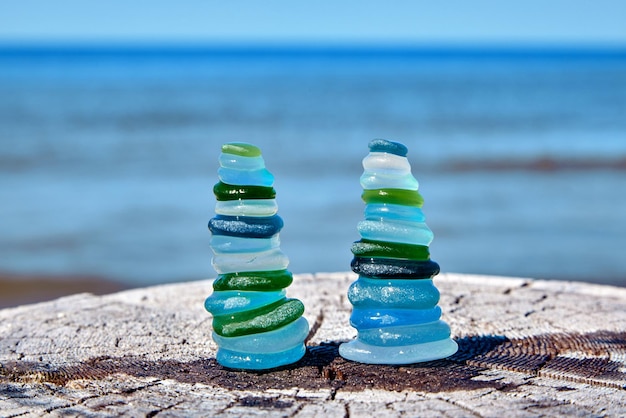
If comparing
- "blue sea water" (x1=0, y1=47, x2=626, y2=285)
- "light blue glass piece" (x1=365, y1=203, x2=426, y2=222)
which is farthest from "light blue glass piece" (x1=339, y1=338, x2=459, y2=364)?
"blue sea water" (x1=0, y1=47, x2=626, y2=285)

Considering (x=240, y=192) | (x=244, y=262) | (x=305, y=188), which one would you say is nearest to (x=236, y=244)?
(x=244, y=262)

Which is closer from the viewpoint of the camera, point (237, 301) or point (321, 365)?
point (237, 301)

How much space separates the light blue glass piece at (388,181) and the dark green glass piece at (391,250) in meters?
0.20

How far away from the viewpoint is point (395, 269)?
3.07 meters

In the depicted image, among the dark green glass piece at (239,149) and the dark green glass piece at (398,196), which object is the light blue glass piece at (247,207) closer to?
the dark green glass piece at (239,149)

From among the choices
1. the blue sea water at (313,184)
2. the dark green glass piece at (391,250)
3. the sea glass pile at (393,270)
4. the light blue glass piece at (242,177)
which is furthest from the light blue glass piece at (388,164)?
the blue sea water at (313,184)

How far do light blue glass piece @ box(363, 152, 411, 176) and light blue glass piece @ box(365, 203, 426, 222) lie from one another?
12 centimetres

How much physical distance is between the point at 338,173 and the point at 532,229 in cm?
374

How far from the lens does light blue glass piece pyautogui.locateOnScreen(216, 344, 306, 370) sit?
10.00 ft

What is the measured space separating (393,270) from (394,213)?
201 millimetres

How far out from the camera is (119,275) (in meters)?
7.03

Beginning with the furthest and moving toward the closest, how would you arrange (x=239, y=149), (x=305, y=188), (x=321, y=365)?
(x=305, y=188) → (x=321, y=365) → (x=239, y=149)

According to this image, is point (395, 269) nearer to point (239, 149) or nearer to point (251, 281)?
Answer: point (251, 281)

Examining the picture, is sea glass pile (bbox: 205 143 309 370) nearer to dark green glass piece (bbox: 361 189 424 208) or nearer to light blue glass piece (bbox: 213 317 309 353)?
light blue glass piece (bbox: 213 317 309 353)
